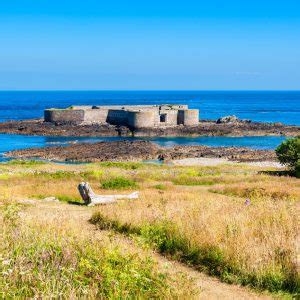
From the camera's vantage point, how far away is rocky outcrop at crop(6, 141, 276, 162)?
54.0 metres

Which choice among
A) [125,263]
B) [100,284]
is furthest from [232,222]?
[100,284]

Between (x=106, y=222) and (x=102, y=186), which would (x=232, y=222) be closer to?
(x=106, y=222)

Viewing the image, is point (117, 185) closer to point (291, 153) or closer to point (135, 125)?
point (291, 153)

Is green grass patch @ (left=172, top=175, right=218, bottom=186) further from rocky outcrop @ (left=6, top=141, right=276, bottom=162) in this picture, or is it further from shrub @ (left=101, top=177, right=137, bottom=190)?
rocky outcrop @ (left=6, top=141, right=276, bottom=162)

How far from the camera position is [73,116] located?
88000 mm

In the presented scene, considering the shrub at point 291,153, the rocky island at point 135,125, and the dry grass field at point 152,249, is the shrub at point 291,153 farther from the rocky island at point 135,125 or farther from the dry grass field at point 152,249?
the rocky island at point 135,125

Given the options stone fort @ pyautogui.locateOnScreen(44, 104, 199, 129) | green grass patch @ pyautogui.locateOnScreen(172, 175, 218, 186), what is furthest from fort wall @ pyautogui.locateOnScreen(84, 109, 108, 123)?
green grass patch @ pyautogui.locateOnScreen(172, 175, 218, 186)

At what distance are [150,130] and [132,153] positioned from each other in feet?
74.6

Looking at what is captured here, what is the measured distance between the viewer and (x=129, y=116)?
3233 inches

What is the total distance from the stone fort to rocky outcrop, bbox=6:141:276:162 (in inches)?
686

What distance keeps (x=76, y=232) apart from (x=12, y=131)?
76382 mm

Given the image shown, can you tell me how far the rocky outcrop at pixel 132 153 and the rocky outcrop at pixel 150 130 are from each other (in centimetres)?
1616

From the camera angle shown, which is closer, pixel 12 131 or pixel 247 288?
pixel 247 288

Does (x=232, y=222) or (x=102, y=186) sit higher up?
(x=232, y=222)
